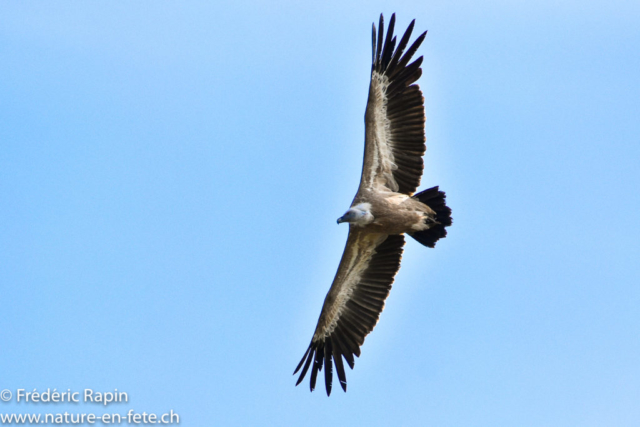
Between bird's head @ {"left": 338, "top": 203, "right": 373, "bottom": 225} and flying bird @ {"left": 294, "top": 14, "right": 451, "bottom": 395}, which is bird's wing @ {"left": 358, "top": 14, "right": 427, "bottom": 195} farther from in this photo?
bird's head @ {"left": 338, "top": 203, "right": 373, "bottom": 225}

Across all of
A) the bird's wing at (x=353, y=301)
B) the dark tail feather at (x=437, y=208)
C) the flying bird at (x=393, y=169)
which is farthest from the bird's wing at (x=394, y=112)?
the bird's wing at (x=353, y=301)

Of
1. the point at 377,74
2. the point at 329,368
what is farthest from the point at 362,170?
the point at 329,368

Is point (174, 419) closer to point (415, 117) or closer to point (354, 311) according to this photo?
point (354, 311)

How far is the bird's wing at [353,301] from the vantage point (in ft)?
42.3

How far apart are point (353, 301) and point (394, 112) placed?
11.6ft

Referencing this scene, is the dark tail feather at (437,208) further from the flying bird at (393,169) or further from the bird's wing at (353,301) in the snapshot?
the bird's wing at (353,301)

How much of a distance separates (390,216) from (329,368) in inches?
126

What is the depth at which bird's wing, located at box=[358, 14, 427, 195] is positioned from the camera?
11.9 meters

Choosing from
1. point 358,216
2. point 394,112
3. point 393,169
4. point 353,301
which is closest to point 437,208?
point 393,169

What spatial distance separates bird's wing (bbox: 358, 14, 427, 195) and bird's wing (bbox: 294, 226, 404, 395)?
1223mm

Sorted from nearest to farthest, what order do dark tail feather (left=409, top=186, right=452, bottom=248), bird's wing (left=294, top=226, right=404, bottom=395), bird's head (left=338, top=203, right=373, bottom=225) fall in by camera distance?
bird's head (left=338, top=203, right=373, bottom=225) → dark tail feather (left=409, top=186, right=452, bottom=248) → bird's wing (left=294, top=226, right=404, bottom=395)

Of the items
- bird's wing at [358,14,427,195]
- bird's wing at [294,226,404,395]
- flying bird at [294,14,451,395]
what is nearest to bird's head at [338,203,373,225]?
flying bird at [294,14,451,395]

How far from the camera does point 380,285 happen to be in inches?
512

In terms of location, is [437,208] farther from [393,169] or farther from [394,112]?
[394,112]
